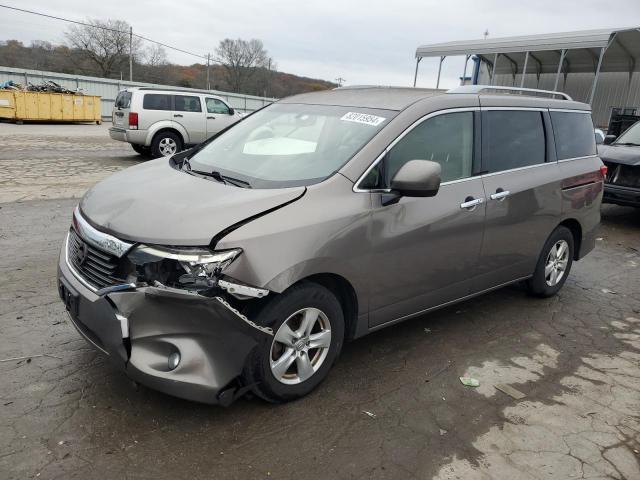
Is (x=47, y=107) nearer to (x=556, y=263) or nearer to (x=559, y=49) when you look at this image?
(x=559, y=49)

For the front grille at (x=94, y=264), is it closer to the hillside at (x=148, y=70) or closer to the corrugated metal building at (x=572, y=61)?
the corrugated metal building at (x=572, y=61)

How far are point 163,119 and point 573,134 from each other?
10.8 meters

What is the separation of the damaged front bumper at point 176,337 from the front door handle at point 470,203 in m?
1.85

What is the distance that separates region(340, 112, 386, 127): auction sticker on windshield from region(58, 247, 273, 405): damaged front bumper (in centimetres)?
160

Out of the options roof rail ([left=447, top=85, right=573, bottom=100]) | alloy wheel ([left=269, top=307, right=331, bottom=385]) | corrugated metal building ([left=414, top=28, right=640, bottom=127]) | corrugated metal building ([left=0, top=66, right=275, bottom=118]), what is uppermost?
corrugated metal building ([left=414, top=28, right=640, bottom=127])

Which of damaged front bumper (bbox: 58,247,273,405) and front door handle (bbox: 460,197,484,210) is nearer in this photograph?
damaged front bumper (bbox: 58,247,273,405)

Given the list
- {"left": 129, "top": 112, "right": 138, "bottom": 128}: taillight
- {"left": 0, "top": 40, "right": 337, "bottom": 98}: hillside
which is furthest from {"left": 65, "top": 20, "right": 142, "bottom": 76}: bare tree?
{"left": 129, "top": 112, "right": 138, "bottom": 128}: taillight

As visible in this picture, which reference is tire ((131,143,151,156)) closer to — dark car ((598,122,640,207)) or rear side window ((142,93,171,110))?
rear side window ((142,93,171,110))

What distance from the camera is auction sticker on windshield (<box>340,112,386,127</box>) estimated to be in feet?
11.2

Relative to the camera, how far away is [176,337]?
101 inches

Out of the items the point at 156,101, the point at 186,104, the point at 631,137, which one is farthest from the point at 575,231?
the point at 186,104

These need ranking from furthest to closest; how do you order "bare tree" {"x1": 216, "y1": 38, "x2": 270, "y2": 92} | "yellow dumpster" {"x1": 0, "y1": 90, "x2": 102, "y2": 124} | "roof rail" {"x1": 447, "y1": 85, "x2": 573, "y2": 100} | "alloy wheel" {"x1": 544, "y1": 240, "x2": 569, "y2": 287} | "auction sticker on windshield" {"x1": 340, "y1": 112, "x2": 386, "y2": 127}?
"bare tree" {"x1": 216, "y1": 38, "x2": 270, "y2": 92} → "yellow dumpster" {"x1": 0, "y1": 90, "x2": 102, "y2": 124} → "alloy wheel" {"x1": 544, "y1": 240, "x2": 569, "y2": 287} → "roof rail" {"x1": 447, "y1": 85, "x2": 573, "y2": 100} → "auction sticker on windshield" {"x1": 340, "y1": 112, "x2": 386, "y2": 127}

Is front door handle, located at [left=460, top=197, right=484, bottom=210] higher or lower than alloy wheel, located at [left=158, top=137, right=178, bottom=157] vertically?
higher

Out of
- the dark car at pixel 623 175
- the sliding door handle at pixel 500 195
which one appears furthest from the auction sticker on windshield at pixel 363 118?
the dark car at pixel 623 175
